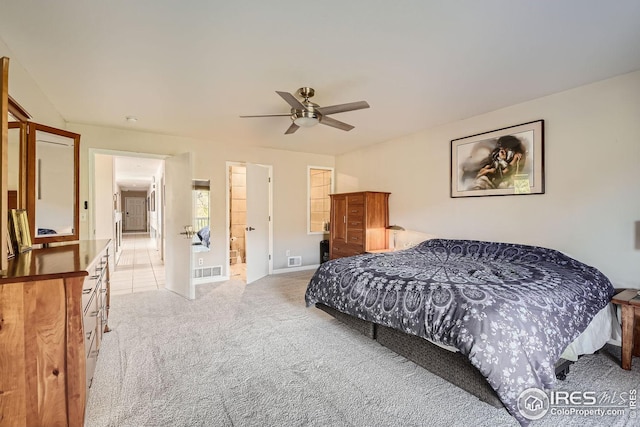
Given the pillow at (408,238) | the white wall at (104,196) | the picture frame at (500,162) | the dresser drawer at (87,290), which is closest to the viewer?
the dresser drawer at (87,290)

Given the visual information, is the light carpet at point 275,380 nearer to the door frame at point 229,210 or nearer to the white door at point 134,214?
the door frame at point 229,210

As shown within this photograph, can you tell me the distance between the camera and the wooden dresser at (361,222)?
475cm

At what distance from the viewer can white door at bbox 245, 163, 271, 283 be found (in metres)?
4.92

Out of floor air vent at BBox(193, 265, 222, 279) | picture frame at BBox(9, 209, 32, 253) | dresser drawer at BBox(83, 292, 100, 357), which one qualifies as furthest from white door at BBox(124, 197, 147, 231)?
dresser drawer at BBox(83, 292, 100, 357)

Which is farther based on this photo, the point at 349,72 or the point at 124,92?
the point at 124,92

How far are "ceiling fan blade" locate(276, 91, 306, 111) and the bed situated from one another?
63.1 inches

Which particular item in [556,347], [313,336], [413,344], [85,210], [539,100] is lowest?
[313,336]

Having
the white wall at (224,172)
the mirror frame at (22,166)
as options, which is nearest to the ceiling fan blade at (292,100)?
the mirror frame at (22,166)

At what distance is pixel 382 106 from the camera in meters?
3.40

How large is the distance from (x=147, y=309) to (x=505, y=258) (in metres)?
4.16

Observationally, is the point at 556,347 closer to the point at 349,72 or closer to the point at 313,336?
the point at 313,336

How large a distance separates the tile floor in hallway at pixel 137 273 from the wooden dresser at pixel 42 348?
3.28m

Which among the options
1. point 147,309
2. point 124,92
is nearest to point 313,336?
point 147,309

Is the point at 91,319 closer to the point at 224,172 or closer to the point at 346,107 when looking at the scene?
the point at 346,107
